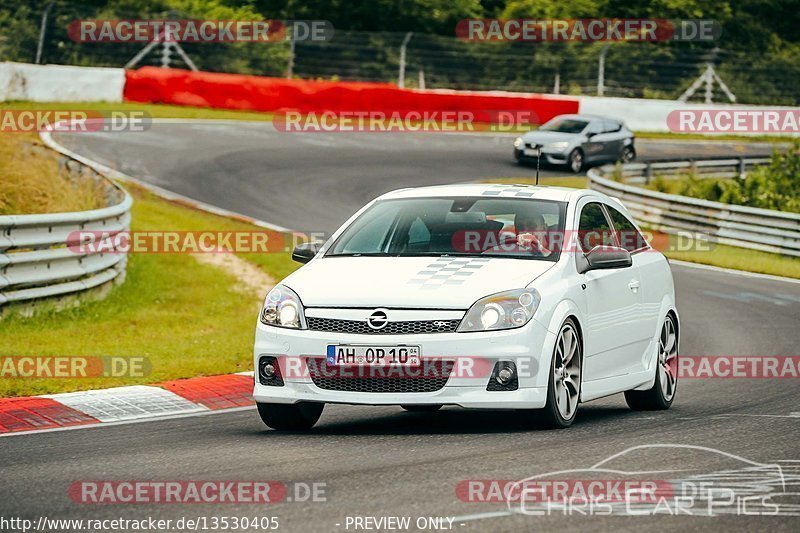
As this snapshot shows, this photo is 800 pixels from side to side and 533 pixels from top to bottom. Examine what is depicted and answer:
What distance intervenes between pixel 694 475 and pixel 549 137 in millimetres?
28700

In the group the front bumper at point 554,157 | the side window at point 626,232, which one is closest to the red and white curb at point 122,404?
the side window at point 626,232

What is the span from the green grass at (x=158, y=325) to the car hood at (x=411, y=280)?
313 centimetres

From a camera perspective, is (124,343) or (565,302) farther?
(124,343)

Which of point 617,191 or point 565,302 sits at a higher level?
point 565,302

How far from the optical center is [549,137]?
35906mm

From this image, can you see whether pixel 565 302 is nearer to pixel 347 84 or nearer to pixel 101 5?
pixel 347 84

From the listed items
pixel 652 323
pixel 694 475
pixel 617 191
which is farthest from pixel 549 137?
pixel 694 475

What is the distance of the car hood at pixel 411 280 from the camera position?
29.1 ft

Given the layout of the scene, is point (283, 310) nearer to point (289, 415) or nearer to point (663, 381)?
point (289, 415)

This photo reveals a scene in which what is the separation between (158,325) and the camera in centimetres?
1536

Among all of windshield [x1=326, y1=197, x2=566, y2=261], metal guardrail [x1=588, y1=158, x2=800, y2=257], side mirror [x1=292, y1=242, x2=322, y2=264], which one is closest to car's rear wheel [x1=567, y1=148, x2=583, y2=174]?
metal guardrail [x1=588, y1=158, x2=800, y2=257]

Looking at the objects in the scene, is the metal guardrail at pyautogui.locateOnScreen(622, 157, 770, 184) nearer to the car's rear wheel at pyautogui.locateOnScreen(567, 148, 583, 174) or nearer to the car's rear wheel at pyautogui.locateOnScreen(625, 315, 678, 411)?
the car's rear wheel at pyautogui.locateOnScreen(567, 148, 583, 174)

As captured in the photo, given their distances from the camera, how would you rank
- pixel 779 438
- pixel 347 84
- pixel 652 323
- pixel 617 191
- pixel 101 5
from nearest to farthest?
pixel 779 438 → pixel 652 323 → pixel 617 191 → pixel 347 84 → pixel 101 5

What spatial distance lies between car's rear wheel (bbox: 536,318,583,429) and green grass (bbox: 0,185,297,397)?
→ 406cm
